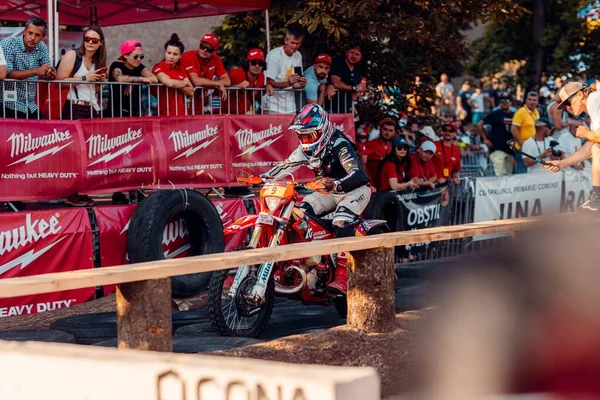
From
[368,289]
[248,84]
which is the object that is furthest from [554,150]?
[368,289]

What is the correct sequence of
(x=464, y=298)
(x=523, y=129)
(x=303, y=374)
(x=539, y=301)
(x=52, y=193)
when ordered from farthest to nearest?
(x=523, y=129) < (x=52, y=193) < (x=464, y=298) < (x=539, y=301) < (x=303, y=374)

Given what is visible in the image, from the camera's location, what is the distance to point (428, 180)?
1625 cm

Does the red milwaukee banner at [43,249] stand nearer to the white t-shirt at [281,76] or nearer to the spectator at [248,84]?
the spectator at [248,84]

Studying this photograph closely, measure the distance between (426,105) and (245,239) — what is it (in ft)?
19.3

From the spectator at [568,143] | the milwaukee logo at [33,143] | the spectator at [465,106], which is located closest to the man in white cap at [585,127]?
the milwaukee logo at [33,143]

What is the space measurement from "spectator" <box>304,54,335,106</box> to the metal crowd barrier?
16cm

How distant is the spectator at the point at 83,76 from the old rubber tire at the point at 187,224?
1.21 m

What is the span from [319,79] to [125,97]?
10.7 ft

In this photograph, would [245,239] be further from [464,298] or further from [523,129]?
[523,129]

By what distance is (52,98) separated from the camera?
1145cm

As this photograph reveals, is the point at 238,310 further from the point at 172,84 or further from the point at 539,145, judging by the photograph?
the point at 539,145

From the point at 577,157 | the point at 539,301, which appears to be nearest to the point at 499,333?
the point at 539,301

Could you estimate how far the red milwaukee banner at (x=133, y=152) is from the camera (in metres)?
10.8

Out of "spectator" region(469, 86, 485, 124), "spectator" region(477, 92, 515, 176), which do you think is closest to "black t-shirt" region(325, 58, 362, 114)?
"spectator" region(477, 92, 515, 176)
